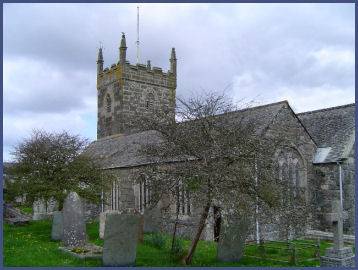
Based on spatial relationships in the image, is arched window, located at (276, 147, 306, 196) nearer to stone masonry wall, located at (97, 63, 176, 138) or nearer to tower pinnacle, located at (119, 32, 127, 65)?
stone masonry wall, located at (97, 63, 176, 138)

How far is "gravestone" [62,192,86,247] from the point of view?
13.3 meters

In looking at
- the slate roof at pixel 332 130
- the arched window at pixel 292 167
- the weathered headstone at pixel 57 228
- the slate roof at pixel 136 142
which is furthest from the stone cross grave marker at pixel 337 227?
the weathered headstone at pixel 57 228

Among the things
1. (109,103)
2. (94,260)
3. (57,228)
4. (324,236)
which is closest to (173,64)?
(109,103)

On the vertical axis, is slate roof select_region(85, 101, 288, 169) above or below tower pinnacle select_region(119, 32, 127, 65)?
below

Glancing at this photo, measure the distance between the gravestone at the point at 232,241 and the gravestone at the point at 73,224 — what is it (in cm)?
458

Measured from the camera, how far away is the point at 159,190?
11.0 metres

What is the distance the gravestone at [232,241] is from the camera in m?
11.5

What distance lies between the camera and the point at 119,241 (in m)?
10.8

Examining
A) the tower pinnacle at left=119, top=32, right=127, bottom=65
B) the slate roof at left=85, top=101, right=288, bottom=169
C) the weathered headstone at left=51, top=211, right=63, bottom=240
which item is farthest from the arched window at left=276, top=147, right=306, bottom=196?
the tower pinnacle at left=119, top=32, right=127, bottom=65

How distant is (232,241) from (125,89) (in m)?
27.3

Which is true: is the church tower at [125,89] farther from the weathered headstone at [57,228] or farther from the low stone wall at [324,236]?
the weathered headstone at [57,228]

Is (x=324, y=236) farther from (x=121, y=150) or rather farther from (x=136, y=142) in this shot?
(x=121, y=150)

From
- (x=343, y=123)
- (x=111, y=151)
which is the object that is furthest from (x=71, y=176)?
(x=343, y=123)

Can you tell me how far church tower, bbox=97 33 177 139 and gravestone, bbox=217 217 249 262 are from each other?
25.2m
